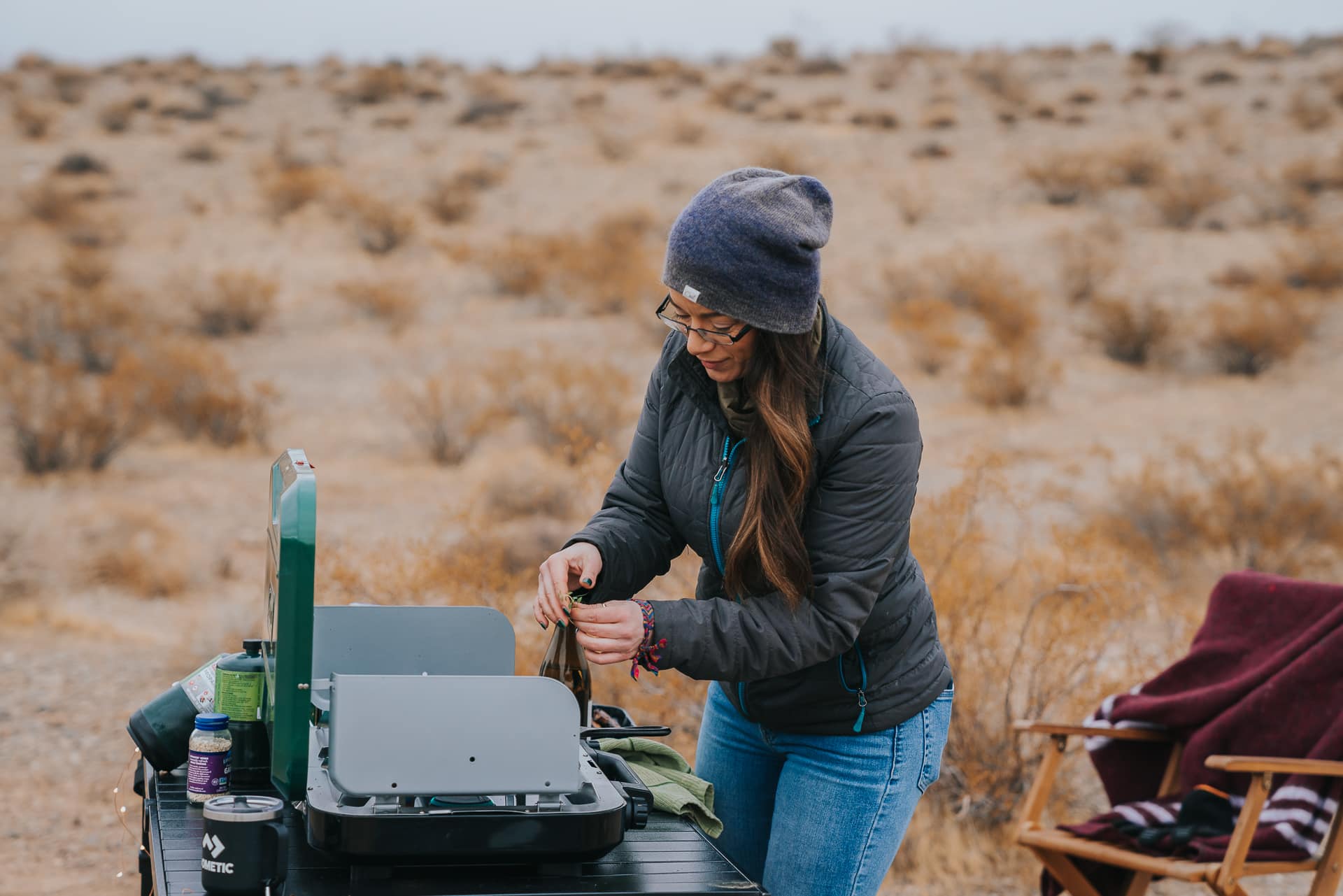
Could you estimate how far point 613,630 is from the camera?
1.80 meters

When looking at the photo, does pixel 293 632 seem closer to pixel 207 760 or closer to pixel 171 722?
pixel 207 760

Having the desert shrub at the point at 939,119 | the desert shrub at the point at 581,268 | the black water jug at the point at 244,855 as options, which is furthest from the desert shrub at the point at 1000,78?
the black water jug at the point at 244,855

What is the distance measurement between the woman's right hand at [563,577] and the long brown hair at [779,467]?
237 mm

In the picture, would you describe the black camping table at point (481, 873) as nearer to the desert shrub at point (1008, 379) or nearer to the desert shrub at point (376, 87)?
the desert shrub at point (1008, 379)

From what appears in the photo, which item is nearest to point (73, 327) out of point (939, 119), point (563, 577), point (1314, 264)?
point (563, 577)

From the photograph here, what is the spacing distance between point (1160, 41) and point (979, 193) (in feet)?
37.1

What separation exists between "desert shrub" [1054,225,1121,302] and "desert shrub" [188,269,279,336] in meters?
8.85

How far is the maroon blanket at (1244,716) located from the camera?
10.7 feet

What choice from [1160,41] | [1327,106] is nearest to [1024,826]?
[1327,106]

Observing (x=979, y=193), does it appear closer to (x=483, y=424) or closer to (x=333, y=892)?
(x=483, y=424)

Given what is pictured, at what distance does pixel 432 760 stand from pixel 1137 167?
19.3 metres

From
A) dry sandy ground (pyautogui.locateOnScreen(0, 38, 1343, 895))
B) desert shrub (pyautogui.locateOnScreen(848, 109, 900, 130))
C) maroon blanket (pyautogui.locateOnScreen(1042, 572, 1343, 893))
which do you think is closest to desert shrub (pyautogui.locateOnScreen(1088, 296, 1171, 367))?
dry sandy ground (pyautogui.locateOnScreen(0, 38, 1343, 895))

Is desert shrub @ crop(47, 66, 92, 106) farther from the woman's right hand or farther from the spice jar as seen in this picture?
the woman's right hand

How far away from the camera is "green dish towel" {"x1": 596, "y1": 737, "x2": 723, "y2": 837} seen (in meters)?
2.08
